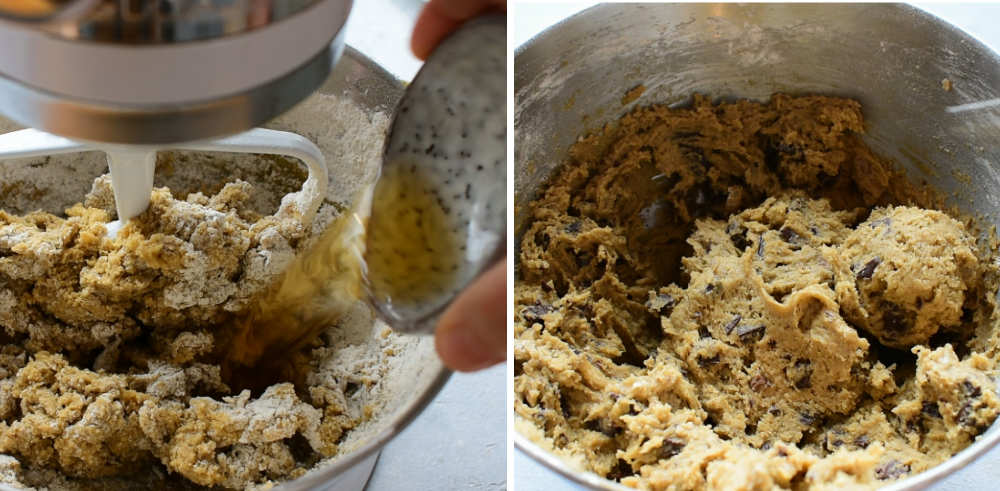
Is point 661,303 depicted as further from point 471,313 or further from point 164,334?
point 164,334

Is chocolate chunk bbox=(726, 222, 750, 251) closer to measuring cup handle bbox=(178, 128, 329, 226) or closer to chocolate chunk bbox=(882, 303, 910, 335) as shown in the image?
chocolate chunk bbox=(882, 303, 910, 335)

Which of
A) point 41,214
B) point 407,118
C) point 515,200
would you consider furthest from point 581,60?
point 41,214

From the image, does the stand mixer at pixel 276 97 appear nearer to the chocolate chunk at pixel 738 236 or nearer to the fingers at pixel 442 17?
the fingers at pixel 442 17

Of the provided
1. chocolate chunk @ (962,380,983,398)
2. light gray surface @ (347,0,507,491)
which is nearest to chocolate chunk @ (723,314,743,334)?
chocolate chunk @ (962,380,983,398)

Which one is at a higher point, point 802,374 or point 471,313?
point 471,313

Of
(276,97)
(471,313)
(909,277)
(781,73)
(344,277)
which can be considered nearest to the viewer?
(276,97)

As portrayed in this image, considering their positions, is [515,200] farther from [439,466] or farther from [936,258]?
[936,258]

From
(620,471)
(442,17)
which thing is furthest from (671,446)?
(442,17)
